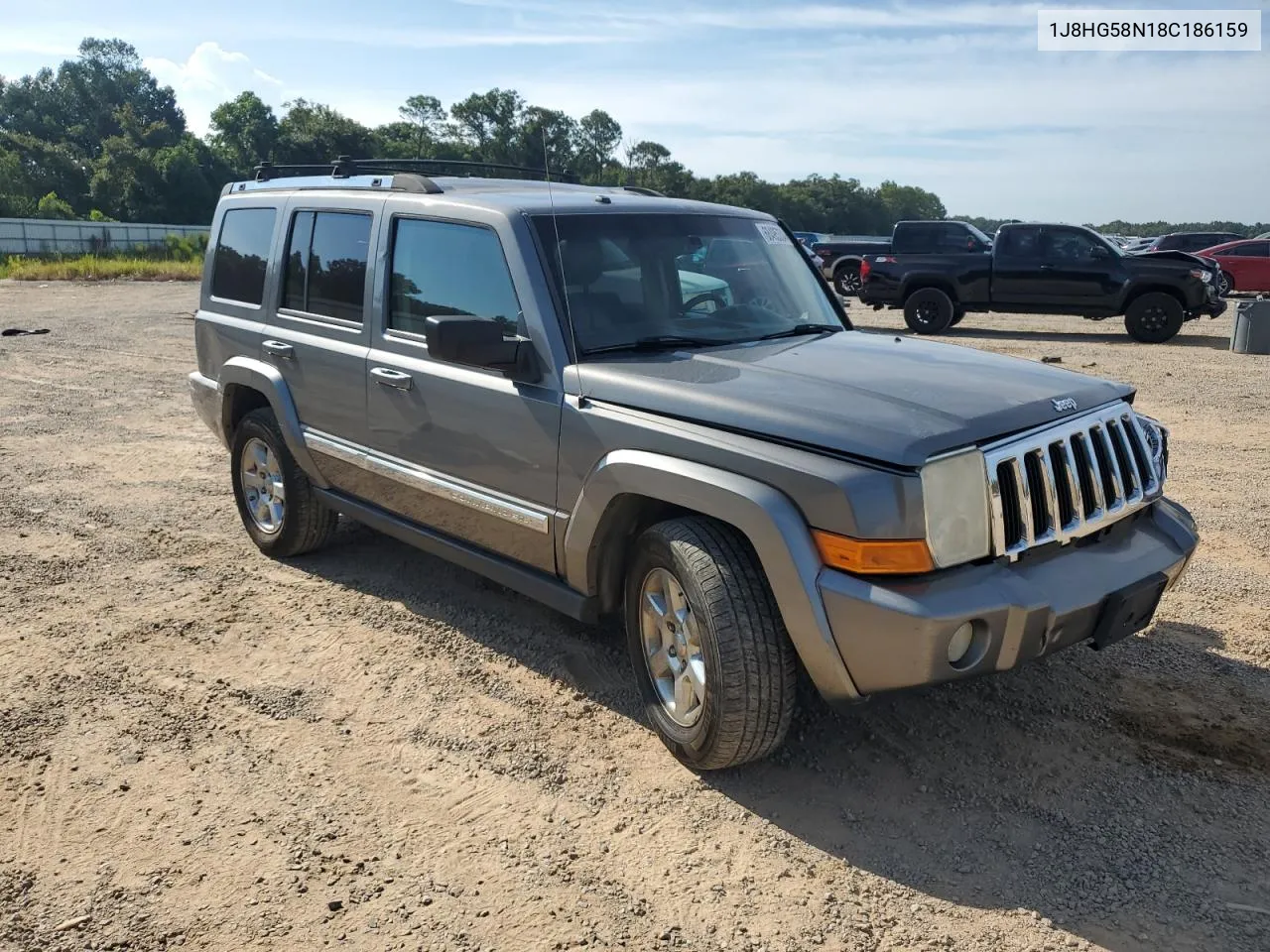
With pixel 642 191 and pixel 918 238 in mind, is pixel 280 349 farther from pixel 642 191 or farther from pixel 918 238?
pixel 918 238

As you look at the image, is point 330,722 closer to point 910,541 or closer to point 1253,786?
point 910,541

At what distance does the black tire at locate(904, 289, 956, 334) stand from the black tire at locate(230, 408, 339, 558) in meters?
14.0

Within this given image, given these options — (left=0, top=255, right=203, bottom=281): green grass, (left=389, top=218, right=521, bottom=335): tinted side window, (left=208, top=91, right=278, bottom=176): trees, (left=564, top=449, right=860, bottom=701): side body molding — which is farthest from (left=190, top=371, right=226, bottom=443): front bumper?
(left=208, top=91, right=278, bottom=176): trees

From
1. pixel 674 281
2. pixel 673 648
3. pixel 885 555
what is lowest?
pixel 673 648

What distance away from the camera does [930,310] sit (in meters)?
17.7

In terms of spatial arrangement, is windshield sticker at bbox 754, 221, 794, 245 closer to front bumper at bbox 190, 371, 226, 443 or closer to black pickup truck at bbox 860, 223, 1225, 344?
front bumper at bbox 190, 371, 226, 443

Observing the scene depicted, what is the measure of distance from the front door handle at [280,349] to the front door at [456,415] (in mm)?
774

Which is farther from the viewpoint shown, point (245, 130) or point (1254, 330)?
point (245, 130)

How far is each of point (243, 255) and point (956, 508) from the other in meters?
4.34

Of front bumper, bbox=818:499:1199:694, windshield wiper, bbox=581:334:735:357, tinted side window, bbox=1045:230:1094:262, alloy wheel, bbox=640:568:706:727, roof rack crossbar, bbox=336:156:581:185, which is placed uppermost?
tinted side window, bbox=1045:230:1094:262

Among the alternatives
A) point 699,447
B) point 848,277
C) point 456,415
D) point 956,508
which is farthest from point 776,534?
point 848,277

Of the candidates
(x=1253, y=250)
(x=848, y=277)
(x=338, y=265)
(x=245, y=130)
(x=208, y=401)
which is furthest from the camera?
(x=245, y=130)

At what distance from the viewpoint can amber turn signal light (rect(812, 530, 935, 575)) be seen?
290 cm

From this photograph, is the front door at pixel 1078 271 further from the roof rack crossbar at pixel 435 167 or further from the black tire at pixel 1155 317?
the roof rack crossbar at pixel 435 167
